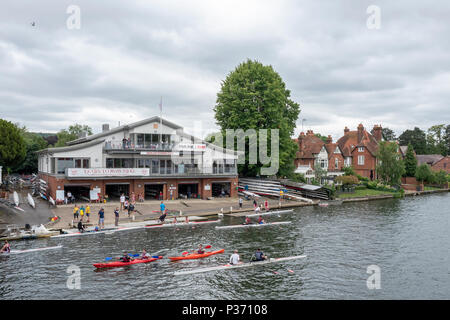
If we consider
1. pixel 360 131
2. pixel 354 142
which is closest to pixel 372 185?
pixel 354 142

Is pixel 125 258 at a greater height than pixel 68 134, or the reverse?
pixel 68 134

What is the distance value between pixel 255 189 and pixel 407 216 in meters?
24.0

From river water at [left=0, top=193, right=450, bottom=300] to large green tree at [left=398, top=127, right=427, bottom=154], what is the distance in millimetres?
104560

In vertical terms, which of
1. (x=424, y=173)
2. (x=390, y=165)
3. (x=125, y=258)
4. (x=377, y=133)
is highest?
(x=377, y=133)

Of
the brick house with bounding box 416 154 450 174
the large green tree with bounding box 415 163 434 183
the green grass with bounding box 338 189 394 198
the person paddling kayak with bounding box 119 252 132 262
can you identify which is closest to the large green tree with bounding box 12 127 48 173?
the person paddling kayak with bounding box 119 252 132 262

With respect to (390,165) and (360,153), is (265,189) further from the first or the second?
(360,153)

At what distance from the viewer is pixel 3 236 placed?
30.2 metres

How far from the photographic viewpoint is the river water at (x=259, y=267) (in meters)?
20.8

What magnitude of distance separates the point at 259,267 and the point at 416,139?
426 ft

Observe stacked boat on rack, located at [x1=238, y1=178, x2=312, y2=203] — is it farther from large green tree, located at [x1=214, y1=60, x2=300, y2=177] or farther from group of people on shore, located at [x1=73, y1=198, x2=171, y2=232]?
group of people on shore, located at [x1=73, y1=198, x2=171, y2=232]

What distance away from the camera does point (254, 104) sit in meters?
59.7

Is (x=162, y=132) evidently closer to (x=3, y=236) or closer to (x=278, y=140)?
(x=278, y=140)
